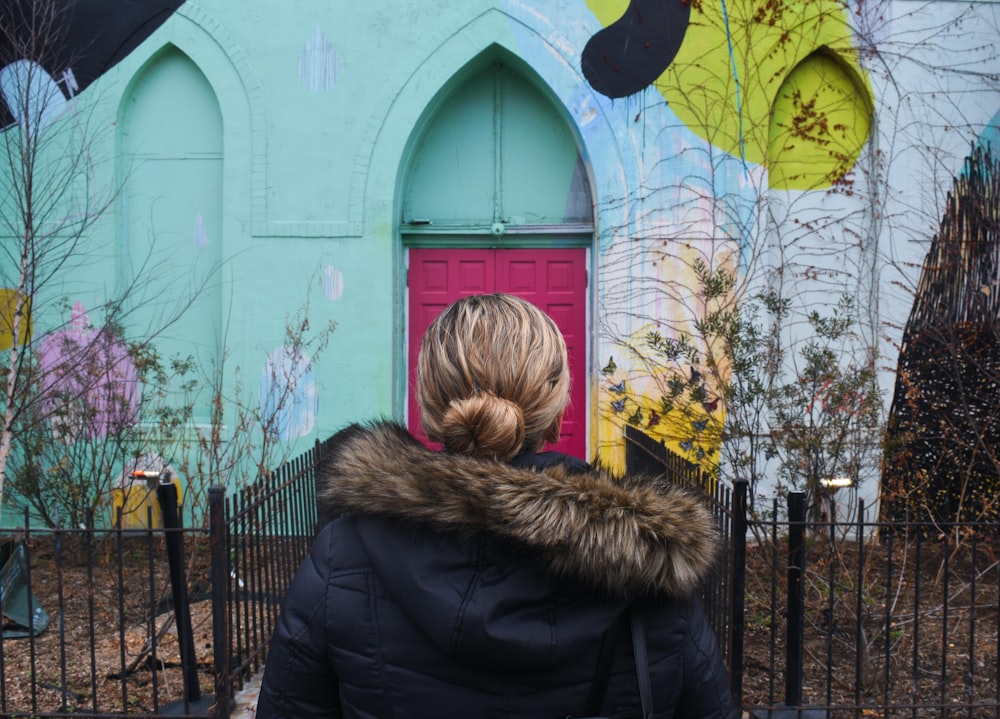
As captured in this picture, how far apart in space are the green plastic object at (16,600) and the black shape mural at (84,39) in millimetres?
3914

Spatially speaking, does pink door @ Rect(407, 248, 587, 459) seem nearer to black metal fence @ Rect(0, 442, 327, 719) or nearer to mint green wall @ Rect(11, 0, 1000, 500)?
mint green wall @ Rect(11, 0, 1000, 500)

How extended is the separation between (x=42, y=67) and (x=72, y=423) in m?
3.10

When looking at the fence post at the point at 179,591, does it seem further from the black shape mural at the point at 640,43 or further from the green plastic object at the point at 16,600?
the black shape mural at the point at 640,43

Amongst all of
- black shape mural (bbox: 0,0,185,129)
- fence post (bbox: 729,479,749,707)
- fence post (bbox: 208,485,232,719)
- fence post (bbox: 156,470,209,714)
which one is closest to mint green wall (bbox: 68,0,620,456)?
black shape mural (bbox: 0,0,185,129)

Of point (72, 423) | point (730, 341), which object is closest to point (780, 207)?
point (730, 341)

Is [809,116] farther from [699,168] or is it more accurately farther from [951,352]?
[951,352]

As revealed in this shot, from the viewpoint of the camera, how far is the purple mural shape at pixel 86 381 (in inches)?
293

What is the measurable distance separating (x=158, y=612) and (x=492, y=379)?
5.14 metres

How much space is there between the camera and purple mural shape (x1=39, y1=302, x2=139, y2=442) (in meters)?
7.45

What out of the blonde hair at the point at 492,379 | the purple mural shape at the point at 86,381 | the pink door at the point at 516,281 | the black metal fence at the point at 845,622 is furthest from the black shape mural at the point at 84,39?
the blonde hair at the point at 492,379

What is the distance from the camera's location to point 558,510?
155cm

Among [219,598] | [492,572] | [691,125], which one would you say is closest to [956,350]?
[691,125]

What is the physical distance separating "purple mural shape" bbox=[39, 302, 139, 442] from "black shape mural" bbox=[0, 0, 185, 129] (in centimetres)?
193

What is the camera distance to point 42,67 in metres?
8.09
